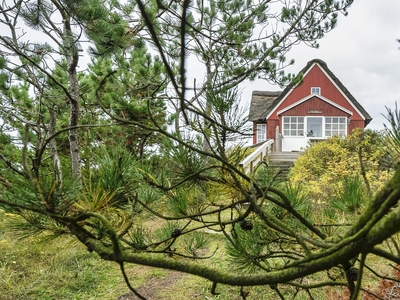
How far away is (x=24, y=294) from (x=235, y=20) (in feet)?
14.1

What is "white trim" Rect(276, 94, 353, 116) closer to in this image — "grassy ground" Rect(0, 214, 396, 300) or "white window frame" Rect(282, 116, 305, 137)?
"white window frame" Rect(282, 116, 305, 137)

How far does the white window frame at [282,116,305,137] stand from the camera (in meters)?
10.1

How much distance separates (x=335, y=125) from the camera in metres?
9.91

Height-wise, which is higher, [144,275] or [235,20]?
[235,20]

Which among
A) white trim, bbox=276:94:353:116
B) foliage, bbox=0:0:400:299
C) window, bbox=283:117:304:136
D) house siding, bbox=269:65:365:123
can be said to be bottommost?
foliage, bbox=0:0:400:299

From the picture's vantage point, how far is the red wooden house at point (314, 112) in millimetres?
9867

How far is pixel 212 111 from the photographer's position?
0.69 metres

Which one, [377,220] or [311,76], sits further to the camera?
[311,76]

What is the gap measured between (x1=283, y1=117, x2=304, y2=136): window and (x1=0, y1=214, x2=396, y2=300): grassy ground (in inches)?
306

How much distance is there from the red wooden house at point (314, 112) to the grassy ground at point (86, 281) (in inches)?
303

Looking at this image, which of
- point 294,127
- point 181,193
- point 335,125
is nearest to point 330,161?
point 294,127

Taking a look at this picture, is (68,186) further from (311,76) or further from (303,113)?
(311,76)

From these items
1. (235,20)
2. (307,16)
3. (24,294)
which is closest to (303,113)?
(307,16)

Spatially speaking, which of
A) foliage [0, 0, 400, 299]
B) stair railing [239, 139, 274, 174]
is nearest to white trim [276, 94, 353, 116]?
stair railing [239, 139, 274, 174]
